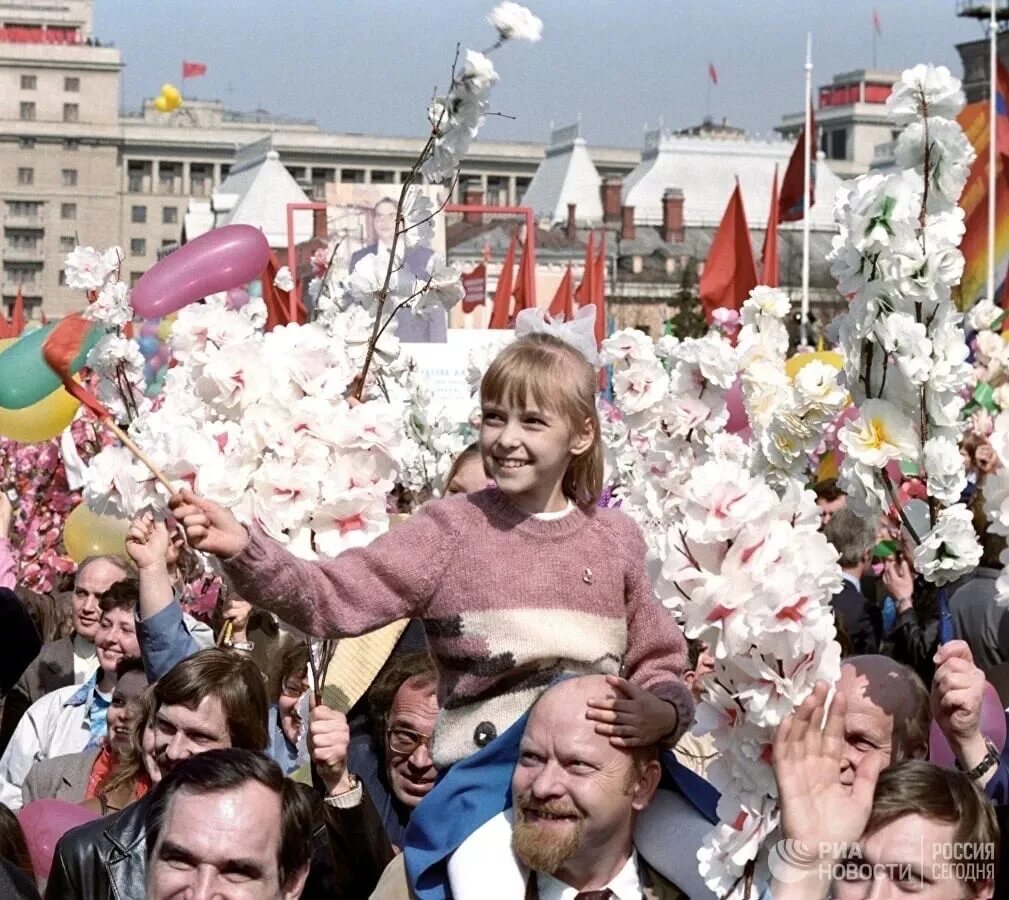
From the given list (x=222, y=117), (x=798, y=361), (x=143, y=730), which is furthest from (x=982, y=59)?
(x=143, y=730)

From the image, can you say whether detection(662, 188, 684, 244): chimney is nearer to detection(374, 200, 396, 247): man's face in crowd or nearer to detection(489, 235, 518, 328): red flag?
detection(489, 235, 518, 328): red flag

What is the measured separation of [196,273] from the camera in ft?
21.3

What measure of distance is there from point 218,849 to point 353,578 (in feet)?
1.84

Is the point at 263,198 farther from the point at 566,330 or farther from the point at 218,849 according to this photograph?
the point at 218,849

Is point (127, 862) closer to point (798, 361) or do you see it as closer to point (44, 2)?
point (798, 361)

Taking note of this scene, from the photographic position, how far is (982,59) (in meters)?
72.8

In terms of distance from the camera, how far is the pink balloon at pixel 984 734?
454 centimetres

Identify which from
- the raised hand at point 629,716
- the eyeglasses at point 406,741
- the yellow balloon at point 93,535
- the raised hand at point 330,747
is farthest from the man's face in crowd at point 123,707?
the yellow balloon at point 93,535

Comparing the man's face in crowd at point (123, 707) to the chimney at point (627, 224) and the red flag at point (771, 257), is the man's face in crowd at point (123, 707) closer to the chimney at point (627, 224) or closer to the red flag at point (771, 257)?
the red flag at point (771, 257)

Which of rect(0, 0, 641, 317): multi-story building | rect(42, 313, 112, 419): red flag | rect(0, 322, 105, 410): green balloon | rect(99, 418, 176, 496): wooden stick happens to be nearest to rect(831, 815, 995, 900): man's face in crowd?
rect(99, 418, 176, 496): wooden stick

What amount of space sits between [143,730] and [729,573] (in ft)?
6.06

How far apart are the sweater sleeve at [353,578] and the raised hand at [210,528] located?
24 millimetres

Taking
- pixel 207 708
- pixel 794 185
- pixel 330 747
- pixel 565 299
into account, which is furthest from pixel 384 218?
pixel 330 747

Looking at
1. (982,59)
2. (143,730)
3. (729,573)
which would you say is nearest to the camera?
(729,573)
